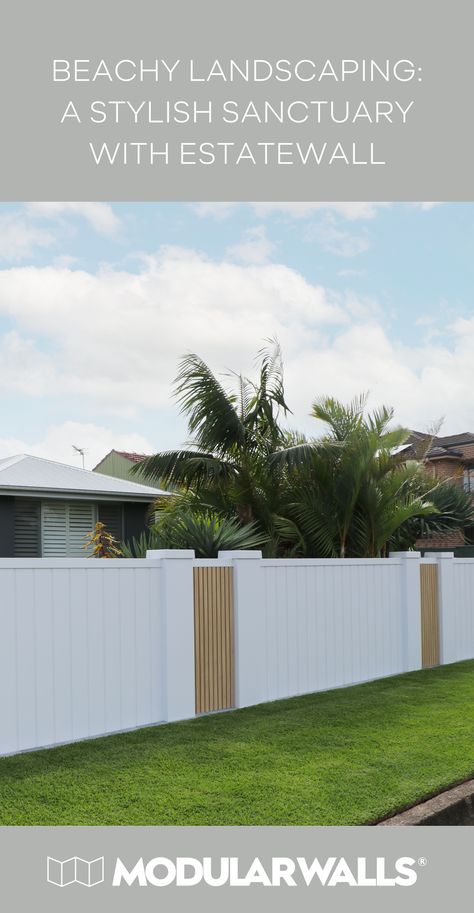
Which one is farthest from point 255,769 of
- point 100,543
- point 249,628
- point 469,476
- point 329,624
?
point 469,476

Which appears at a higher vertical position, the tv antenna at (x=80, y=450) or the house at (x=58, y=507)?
the tv antenna at (x=80, y=450)

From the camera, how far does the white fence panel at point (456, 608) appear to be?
37.6 ft

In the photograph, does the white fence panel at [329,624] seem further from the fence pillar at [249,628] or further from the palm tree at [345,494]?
the palm tree at [345,494]

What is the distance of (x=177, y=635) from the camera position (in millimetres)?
7387

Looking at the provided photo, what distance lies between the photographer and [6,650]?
6.07 meters

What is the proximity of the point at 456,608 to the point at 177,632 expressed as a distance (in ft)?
19.2

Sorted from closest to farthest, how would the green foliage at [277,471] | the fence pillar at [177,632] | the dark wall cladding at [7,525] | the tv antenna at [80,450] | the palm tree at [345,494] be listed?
1. the fence pillar at [177,632]
2. the palm tree at [345,494]
3. the green foliage at [277,471]
4. the dark wall cladding at [7,525]
5. the tv antenna at [80,450]

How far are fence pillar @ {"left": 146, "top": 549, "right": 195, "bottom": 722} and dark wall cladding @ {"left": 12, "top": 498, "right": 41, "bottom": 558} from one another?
8307 millimetres

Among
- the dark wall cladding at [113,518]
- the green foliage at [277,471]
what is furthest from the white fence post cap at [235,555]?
the dark wall cladding at [113,518]

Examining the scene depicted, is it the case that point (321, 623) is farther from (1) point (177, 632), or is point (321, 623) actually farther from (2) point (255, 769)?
(2) point (255, 769)

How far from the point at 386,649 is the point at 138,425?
616 inches

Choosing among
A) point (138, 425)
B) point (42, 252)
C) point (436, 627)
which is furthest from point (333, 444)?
point (138, 425)

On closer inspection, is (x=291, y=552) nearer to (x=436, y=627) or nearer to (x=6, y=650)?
(x=436, y=627)

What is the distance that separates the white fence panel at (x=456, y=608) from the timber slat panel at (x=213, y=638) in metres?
4.54
